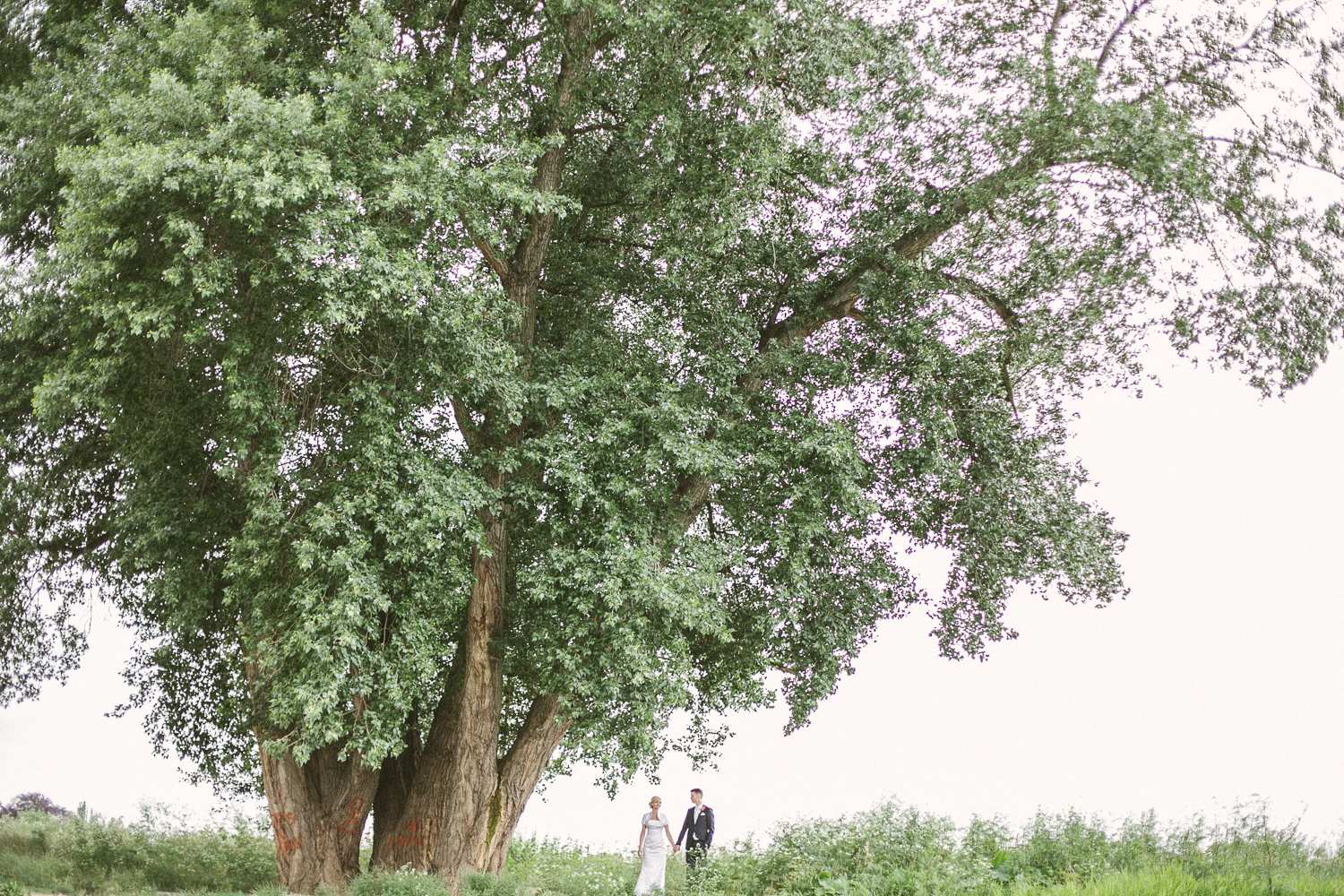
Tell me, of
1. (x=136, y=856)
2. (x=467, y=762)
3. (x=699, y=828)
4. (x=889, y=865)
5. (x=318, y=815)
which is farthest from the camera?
(x=136, y=856)

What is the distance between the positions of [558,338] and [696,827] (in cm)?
656

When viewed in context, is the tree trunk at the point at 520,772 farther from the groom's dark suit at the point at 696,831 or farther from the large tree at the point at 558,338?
the groom's dark suit at the point at 696,831

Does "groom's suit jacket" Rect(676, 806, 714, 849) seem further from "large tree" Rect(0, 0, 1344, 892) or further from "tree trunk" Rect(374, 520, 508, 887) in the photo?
"tree trunk" Rect(374, 520, 508, 887)

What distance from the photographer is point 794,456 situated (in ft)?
35.2

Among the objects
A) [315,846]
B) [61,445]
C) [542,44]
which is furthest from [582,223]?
[315,846]

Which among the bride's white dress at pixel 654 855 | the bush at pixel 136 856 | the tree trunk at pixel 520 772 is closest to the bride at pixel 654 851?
the bride's white dress at pixel 654 855

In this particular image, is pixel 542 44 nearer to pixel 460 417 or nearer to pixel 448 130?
pixel 448 130

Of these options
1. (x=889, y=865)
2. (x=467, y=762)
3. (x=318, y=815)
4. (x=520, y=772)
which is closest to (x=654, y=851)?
(x=520, y=772)

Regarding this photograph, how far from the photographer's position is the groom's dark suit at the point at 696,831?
12.0m

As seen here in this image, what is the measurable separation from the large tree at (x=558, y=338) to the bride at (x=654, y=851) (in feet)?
2.32

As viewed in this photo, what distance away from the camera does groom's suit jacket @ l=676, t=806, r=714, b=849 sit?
12.0m

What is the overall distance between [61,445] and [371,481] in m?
5.39

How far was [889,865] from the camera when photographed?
9977 mm

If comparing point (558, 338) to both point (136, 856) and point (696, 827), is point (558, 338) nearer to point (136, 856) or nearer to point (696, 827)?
point (696, 827)
